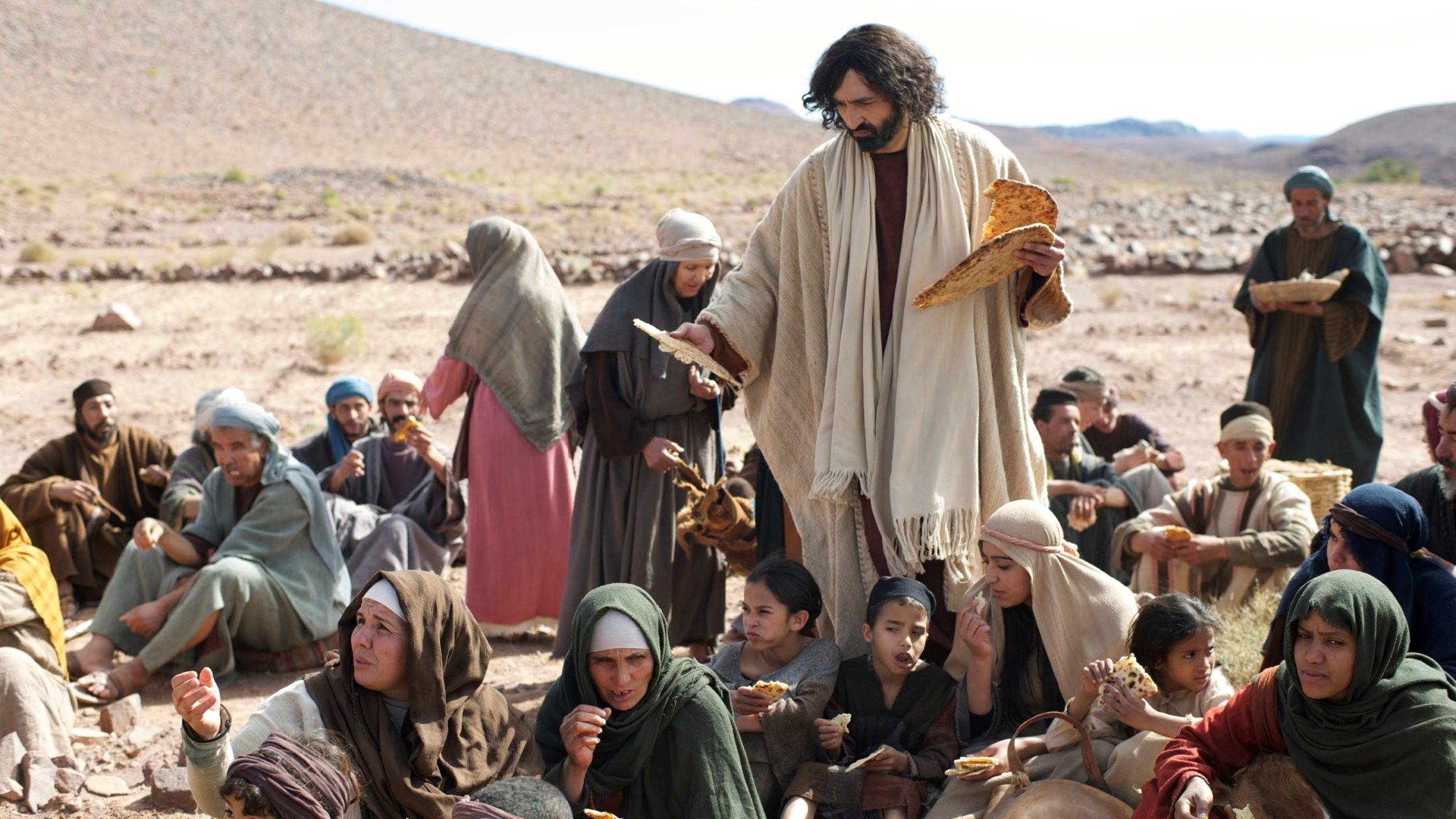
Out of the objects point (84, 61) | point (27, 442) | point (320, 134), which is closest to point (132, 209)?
point (27, 442)

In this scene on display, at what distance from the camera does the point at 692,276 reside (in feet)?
18.4

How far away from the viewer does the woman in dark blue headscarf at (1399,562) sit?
11.3 ft

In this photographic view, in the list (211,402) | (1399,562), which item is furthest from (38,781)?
(1399,562)

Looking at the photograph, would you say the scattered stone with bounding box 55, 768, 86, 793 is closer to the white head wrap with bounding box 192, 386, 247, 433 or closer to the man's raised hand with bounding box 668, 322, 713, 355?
the white head wrap with bounding box 192, 386, 247, 433

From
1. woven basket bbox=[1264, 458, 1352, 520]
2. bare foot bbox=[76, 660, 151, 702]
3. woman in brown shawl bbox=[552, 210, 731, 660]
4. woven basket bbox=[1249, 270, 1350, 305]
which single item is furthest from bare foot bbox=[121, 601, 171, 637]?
woven basket bbox=[1249, 270, 1350, 305]

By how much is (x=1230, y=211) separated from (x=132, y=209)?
90.6 ft

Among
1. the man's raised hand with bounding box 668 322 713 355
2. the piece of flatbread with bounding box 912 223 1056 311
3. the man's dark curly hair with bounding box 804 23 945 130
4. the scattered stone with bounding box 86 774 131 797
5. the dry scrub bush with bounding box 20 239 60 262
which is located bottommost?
the scattered stone with bounding box 86 774 131 797

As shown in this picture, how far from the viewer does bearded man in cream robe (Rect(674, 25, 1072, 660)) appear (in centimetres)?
426

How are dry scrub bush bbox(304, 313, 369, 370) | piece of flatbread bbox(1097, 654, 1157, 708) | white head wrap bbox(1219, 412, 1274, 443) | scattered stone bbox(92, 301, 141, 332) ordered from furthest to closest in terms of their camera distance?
scattered stone bbox(92, 301, 141, 332), dry scrub bush bbox(304, 313, 369, 370), white head wrap bbox(1219, 412, 1274, 443), piece of flatbread bbox(1097, 654, 1157, 708)

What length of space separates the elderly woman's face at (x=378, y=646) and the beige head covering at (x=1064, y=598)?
1777 millimetres

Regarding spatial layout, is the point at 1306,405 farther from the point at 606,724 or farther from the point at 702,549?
the point at 606,724

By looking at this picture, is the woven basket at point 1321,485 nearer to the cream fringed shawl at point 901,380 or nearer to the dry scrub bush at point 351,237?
the cream fringed shawl at point 901,380

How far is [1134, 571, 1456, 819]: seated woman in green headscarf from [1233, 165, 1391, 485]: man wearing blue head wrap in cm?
464

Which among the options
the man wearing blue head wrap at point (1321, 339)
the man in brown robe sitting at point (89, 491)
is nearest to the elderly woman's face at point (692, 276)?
the man in brown robe sitting at point (89, 491)
